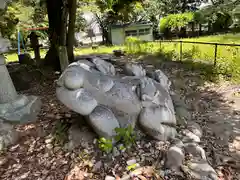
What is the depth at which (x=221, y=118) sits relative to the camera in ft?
11.0

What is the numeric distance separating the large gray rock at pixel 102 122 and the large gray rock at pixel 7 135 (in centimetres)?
106

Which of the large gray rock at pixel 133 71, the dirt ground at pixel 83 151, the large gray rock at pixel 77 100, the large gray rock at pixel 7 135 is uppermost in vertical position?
the large gray rock at pixel 133 71

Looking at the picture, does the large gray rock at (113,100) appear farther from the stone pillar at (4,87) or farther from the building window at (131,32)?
the building window at (131,32)

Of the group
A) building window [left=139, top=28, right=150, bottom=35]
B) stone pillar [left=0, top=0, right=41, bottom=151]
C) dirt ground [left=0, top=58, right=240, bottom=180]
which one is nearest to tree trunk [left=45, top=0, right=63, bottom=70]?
dirt ground [left=0, top=58, right=240, bottom=180]

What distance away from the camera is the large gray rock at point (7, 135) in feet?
7.99

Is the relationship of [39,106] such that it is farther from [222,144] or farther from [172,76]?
[172,76]

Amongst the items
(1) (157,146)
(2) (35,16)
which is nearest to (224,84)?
(1) (157,146)

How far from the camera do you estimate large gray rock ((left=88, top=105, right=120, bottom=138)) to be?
2221 mm

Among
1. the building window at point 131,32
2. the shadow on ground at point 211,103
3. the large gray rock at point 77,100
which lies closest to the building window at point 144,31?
the building window at point 131,32

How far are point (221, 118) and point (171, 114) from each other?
1319 mm

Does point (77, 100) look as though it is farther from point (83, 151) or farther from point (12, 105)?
point (12, 105)

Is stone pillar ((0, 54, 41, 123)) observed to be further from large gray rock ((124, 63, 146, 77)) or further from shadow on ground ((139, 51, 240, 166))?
shadow on ground ((139, 51, 240, 166))

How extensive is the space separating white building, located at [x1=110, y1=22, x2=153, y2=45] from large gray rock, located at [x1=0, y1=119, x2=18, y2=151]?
61.6 ft

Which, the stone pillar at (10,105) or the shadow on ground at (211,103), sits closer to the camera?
the shadow on ground at (211,103)
